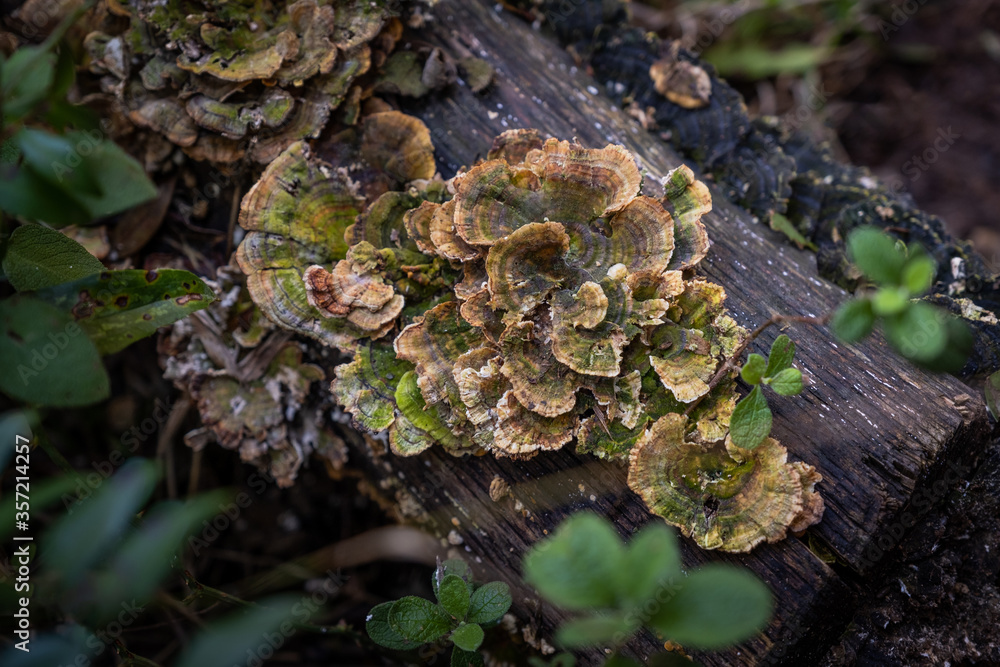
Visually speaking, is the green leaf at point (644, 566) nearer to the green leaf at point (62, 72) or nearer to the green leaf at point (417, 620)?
the green leaf at point (417, 620)

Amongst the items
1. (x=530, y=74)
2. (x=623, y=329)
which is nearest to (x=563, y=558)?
(x=623, y=329)

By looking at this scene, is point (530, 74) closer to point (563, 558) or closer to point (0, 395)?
point (563, 558)

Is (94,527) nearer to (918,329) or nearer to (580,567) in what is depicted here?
(580,567)

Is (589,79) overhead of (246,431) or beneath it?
overhead

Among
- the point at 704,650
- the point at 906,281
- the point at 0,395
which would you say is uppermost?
the point at 906,281

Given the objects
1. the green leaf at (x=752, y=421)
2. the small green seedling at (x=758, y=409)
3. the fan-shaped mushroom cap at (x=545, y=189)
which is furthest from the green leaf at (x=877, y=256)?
the fan-shaped mushroom cap at (x=545, y=189)

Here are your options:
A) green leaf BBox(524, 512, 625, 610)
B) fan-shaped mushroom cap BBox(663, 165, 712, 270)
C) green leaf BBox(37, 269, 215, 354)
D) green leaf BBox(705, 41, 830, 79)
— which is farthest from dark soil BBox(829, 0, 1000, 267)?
green leaf BBox(37, 269, 215, 354)

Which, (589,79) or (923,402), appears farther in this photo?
(589,79)
